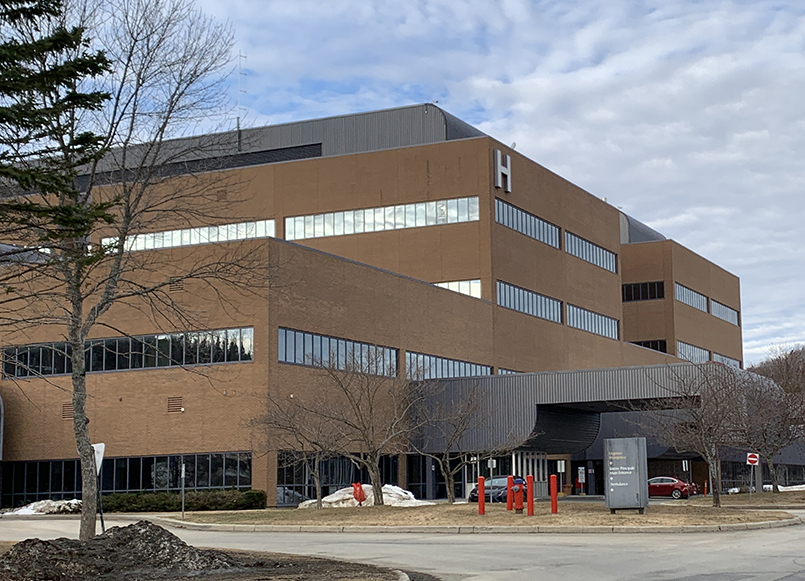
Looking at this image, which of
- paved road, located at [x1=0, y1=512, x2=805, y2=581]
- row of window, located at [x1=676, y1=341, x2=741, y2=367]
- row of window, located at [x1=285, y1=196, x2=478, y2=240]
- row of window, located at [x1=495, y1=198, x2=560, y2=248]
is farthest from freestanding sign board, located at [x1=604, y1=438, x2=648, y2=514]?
row of window, located at [x1=676, y1=341, x2=741, y2=367]

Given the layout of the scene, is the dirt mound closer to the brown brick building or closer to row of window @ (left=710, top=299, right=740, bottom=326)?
the brown brick building

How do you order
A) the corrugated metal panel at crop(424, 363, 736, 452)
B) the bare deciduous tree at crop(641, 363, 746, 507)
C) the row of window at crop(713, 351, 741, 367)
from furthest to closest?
the row of window at crop(713, 351, 741, 367) → the corrugated metal panel at crop(424, 363, 736, 452) → the bare deciduous tree at crop(641, 363, 746, 507)

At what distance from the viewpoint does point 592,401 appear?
54.3m

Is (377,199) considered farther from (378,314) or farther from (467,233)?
(378,314)

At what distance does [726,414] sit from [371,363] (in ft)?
52.8

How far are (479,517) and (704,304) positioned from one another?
3004 inches

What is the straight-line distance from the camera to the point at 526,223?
6975cm

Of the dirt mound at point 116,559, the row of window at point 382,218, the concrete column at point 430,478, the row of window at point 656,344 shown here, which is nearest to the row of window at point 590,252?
the row of window at point 382,218

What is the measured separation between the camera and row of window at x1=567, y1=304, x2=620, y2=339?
251ft

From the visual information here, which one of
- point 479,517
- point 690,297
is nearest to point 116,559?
point 479,517

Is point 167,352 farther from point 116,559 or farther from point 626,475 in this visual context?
point 116,559

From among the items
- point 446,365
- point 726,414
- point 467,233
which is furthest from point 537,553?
point 467,233

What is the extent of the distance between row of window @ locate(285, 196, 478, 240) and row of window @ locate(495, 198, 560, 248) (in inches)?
87.1

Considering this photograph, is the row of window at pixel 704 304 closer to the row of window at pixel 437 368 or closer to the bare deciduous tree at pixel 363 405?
the row of window at pixel 437 368
